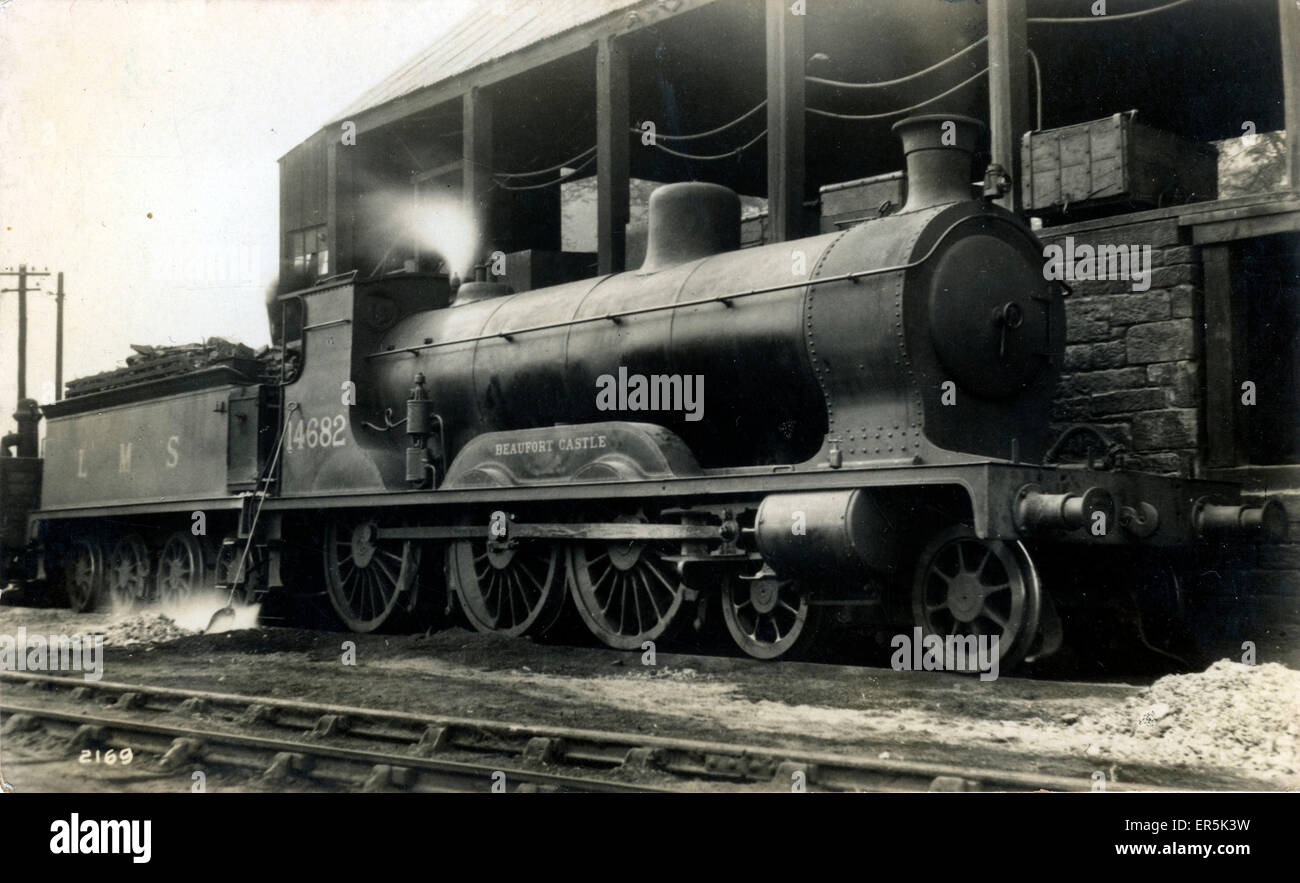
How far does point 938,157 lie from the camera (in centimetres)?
800

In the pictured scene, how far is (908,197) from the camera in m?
8.15

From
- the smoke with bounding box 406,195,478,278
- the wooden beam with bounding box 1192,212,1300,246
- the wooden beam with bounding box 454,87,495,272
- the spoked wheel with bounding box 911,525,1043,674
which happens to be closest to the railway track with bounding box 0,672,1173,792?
the spoked wheel with bounding box 911,525,1043,674

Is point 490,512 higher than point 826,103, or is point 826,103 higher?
point 826,103

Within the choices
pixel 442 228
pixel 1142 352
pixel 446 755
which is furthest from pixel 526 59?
pixel 446 755

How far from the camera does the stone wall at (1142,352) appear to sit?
8703 millimetres

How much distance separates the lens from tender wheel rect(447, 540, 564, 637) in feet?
31.9

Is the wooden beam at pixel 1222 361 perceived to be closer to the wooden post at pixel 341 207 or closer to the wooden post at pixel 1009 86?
the wooden post at pixel 1009 86

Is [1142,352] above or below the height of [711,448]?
above

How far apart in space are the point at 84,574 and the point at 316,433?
18.8 ft

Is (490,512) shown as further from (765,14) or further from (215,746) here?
(765,14)

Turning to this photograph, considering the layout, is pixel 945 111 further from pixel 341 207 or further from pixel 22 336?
pixel 22 336

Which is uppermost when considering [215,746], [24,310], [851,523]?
[24,310]
